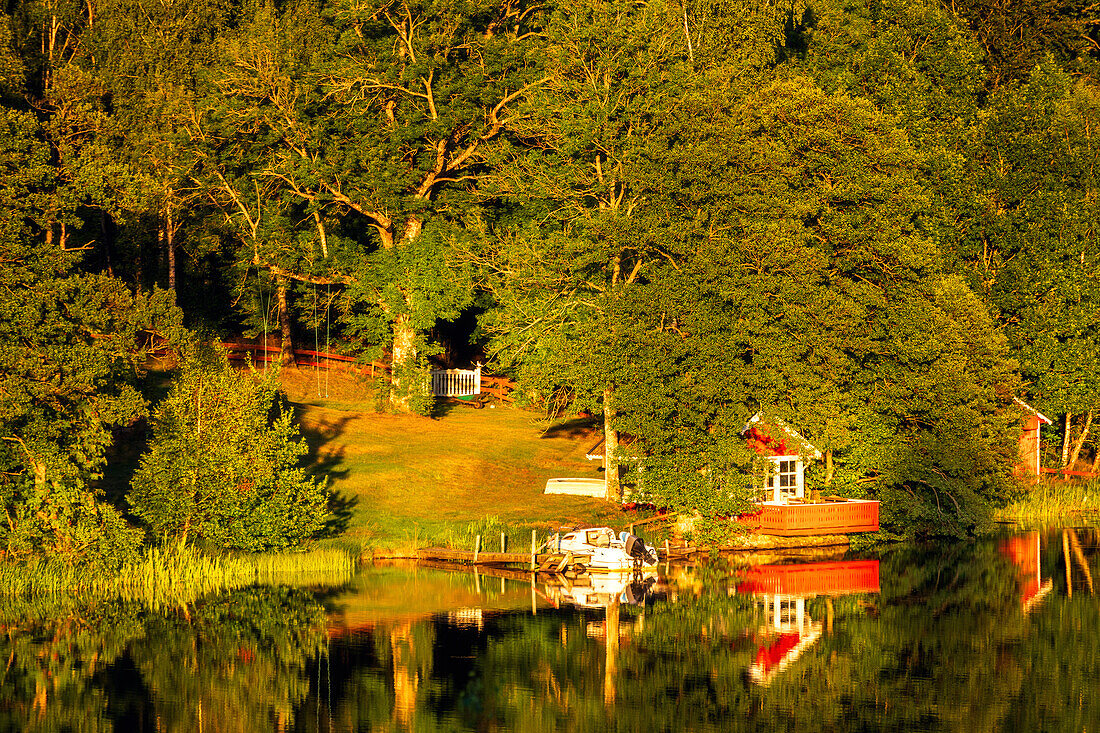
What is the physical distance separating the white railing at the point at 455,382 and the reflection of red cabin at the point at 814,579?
3475cm

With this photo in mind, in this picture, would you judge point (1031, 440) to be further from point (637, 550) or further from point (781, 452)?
point (637, 550)

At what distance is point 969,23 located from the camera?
269 feet

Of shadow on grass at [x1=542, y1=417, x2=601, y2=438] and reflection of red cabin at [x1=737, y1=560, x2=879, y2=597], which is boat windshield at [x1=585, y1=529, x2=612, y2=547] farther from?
shadow on grass at [x1=542, y1=417, x2=601, y2=438]

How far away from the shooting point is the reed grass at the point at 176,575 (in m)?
40.0

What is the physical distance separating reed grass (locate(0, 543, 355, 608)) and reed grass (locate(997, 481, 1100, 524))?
32873mm

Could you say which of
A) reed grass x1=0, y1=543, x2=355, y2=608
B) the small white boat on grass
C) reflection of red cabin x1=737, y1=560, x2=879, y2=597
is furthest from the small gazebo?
reed grass x1=0, y1=543, x2=355, y2=608

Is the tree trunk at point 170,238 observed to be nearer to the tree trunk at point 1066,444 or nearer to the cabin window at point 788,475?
the cabin window at point 788,475

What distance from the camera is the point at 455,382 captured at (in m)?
79.4

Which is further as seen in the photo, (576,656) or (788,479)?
(788,479)

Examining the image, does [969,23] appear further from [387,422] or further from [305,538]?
[305,538]

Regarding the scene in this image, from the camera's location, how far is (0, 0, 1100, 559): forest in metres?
43.0

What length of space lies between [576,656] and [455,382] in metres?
46.3

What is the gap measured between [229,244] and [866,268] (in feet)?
127

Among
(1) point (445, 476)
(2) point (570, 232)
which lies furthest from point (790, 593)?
(2) point (570, 232)
